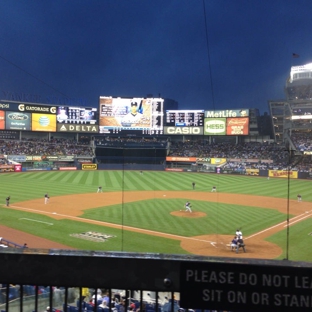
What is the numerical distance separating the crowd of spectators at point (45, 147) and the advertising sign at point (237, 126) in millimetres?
33075

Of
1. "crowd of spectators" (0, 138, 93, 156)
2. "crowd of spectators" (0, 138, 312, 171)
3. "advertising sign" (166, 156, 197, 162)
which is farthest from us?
"advertising sign" (166, 156, 197, 162)

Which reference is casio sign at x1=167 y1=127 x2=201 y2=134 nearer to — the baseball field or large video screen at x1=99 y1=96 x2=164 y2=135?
large video screen at x1=99 y1=96 x2=164 y2=135

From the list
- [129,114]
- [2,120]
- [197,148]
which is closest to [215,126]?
[197,148]

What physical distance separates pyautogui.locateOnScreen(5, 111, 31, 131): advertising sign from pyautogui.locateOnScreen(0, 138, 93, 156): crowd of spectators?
3.50m

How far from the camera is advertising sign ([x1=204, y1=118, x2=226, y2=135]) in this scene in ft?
271

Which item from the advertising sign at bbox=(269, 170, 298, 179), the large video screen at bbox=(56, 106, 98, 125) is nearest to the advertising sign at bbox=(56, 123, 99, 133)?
the large video screen at bbox=(56, 106, 98, 125)

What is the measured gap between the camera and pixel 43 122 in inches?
3120

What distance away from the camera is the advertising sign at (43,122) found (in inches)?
3088

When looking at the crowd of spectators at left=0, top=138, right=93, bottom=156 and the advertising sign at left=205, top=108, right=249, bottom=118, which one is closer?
the crowd of spectators at left=0, top=138, right=93, bottom=156

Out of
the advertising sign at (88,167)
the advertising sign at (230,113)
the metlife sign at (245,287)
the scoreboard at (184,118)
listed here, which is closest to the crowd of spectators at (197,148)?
the scoreboard at (184,118)

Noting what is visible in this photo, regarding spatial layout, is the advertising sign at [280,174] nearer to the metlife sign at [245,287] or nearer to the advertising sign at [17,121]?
the advertising sign at [17,121]

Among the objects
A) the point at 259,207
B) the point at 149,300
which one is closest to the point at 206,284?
the point at 149,300

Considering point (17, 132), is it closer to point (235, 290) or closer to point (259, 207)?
point (259, 207)

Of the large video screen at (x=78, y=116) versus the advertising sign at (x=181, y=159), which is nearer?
the advertising sign at (x=181, y=159)
